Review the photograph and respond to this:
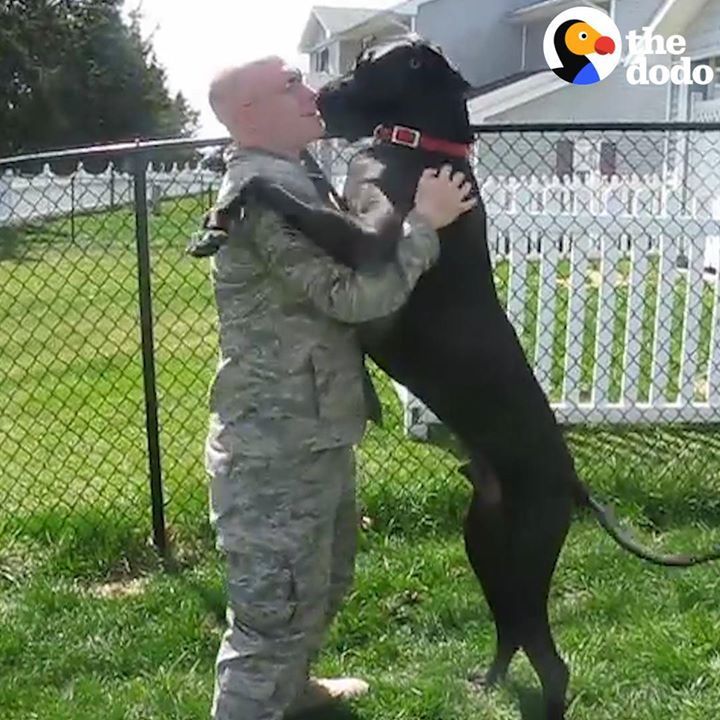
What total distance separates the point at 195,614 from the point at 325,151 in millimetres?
1480

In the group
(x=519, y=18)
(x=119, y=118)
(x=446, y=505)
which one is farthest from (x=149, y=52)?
(x=446, y=505)

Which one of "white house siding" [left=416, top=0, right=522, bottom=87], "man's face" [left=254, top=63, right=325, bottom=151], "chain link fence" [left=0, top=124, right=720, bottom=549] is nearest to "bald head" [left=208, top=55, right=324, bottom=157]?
"man's face" [left=254, top=63, right=325, bottom=151]

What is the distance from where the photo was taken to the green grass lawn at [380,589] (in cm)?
304

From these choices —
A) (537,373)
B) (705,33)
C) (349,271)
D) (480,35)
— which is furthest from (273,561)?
(480,35)

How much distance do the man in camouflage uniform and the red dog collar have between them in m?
0.06

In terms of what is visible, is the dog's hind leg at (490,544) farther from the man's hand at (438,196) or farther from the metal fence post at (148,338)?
the metal fence post at (148,338)

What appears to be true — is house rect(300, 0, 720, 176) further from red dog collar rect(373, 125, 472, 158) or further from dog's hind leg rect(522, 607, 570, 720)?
red dog collar rect(373, 125, 472, 158)

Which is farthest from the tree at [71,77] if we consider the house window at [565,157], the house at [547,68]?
the house window at [565,157]

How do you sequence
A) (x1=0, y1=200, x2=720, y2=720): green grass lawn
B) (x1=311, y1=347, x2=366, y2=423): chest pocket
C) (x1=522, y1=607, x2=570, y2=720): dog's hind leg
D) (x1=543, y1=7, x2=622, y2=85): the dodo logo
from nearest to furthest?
1. (x1=311, y1=347, x2=366, y2=423): chest pocket
2. (x1=522, y1=607, x2=570, y2=720): dog's hind leg
3. (x1=0, y1=200, x2=720, y2=720): green grass lawn
4. (x1=543, y1=7, x2=622, y2=85): the dodo logo

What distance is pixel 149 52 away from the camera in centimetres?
3428

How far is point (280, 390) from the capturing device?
7.36ft

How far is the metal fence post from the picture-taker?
12.7 ft

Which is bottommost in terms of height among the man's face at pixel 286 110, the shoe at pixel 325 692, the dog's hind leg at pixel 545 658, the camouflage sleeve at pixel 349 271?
the shoe at pixel 325 692

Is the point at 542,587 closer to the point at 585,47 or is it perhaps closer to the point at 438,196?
the point at 438,196
